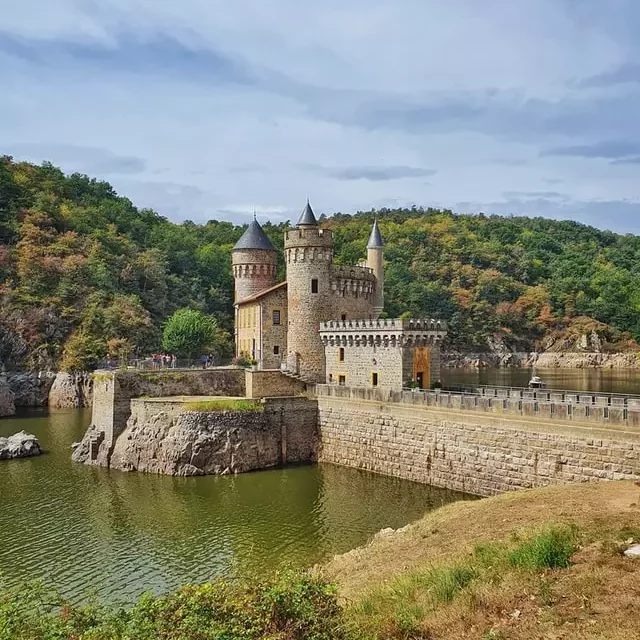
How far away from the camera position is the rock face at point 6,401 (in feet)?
192

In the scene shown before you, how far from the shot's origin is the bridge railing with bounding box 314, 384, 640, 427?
83.8 feet

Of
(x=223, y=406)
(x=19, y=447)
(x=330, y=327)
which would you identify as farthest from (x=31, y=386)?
(x=223, y=406)

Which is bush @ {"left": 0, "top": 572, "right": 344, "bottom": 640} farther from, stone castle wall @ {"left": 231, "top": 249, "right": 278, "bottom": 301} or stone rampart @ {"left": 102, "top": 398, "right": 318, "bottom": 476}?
stone castle wall @ {"left": 231, "top": 249, "right": 278, "bottom": 301}

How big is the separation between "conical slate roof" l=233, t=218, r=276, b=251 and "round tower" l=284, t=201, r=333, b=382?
672cm

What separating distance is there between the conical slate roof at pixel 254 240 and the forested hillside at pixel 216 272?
24.1 meters

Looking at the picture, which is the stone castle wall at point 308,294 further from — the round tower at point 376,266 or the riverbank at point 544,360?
the riverbank at point 544,360

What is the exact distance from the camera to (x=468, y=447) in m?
30.4

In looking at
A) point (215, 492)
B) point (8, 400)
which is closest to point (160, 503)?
point (215, 492)

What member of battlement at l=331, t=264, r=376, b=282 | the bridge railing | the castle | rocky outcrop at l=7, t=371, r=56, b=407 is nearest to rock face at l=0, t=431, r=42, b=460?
the castle

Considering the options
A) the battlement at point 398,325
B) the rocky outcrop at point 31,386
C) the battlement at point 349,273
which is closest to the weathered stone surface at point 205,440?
the battlement at point 398,325

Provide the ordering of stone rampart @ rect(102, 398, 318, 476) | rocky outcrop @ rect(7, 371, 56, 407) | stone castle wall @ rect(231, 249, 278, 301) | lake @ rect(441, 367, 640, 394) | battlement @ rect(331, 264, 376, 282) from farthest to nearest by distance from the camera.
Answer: lake @ rect(441, 367, 640, 394) → rocky outcrop @ rect(7, 371, 56, 407) → stone castle wall @ rect(231, 249, 278, 301) → battlement @ rect(331, 264, 376, 282) → stone rampart @ rect(102, 398, 318, 476)

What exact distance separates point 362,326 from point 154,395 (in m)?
12.8

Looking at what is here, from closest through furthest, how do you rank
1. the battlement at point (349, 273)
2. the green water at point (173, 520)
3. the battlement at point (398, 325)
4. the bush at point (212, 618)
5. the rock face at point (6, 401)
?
the bush at point (212, 618)
the green water at point (173, 520)
the battlement at point (398, 325)
the battlement at point (349, 273)
the rock face at point (6, 401)

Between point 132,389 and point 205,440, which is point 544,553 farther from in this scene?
point 132,389
